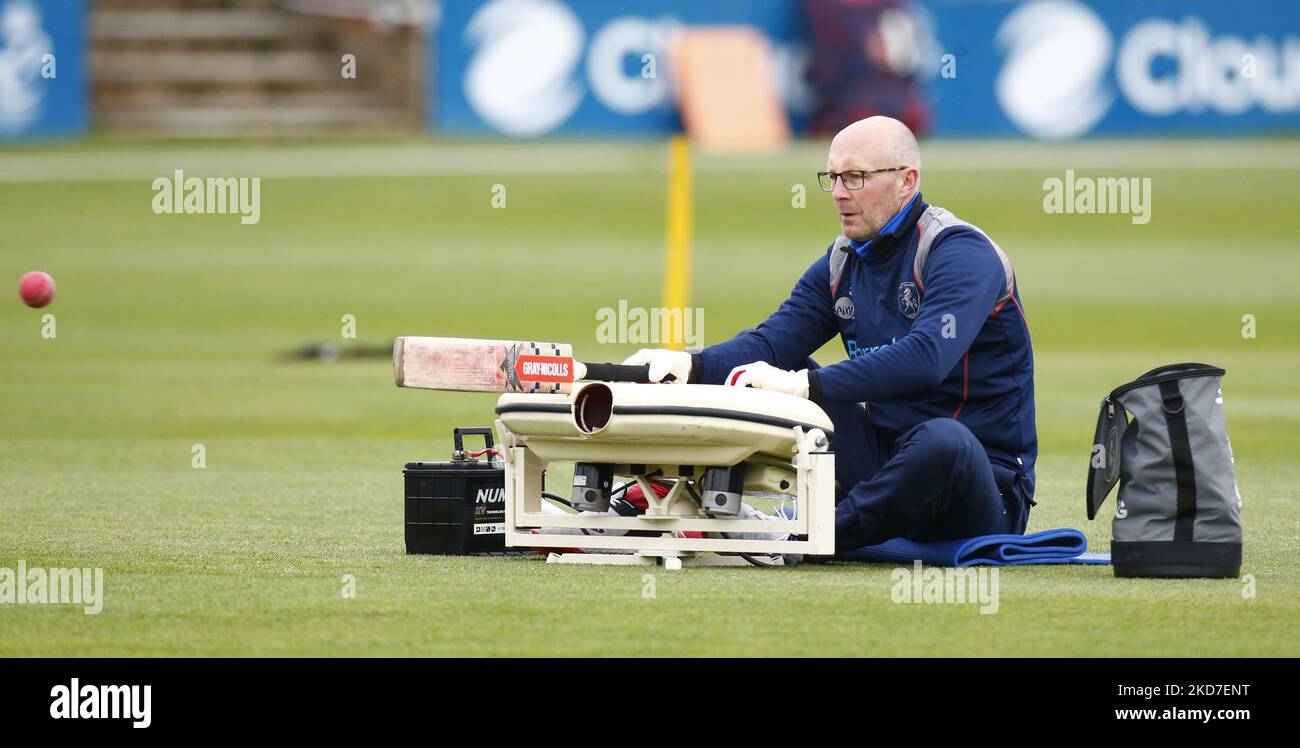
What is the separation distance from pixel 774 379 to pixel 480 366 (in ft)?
3.32

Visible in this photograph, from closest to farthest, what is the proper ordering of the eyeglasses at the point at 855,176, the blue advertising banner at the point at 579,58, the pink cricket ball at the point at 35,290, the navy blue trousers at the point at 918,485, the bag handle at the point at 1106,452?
the bag handle at the point at 1106,452, the navy blue trousers at the point at 918,485, the eyeglasses at the point at 855,176, the pink cricket ball at the point at 35,290, the blue advertising banner at the point at 579,58

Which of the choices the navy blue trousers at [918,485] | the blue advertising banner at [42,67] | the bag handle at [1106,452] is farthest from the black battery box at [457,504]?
the blue advertising banner at [42,67]

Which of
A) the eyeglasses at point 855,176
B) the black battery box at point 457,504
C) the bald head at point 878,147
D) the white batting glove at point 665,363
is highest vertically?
the bald head at point 878,147

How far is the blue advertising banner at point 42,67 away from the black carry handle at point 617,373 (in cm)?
2311

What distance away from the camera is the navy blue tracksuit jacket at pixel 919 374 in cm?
688

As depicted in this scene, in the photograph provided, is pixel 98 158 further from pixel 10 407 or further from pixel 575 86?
pixel 10 407

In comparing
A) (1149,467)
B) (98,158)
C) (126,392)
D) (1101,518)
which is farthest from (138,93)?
(1149,467)

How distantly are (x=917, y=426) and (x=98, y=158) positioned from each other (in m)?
25.2

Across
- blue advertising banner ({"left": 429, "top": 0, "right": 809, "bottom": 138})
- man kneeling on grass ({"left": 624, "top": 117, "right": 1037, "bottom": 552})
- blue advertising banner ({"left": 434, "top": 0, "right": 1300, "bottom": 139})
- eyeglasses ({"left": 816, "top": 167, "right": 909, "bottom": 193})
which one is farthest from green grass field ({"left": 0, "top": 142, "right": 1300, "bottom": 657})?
eyeglasses ({"left": 816, "top": 167, "right": 909, "bottom": 193})

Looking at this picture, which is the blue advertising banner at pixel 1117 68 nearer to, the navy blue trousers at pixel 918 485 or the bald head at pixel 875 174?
the bald head at pixel 875 174

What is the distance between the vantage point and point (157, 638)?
568 cm

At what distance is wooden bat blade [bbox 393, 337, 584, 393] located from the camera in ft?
22.5

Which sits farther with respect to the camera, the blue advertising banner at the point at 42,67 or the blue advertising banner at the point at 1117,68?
the blue advertising banner at the point at 42,67

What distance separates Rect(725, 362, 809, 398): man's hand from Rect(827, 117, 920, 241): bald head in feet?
2.20
